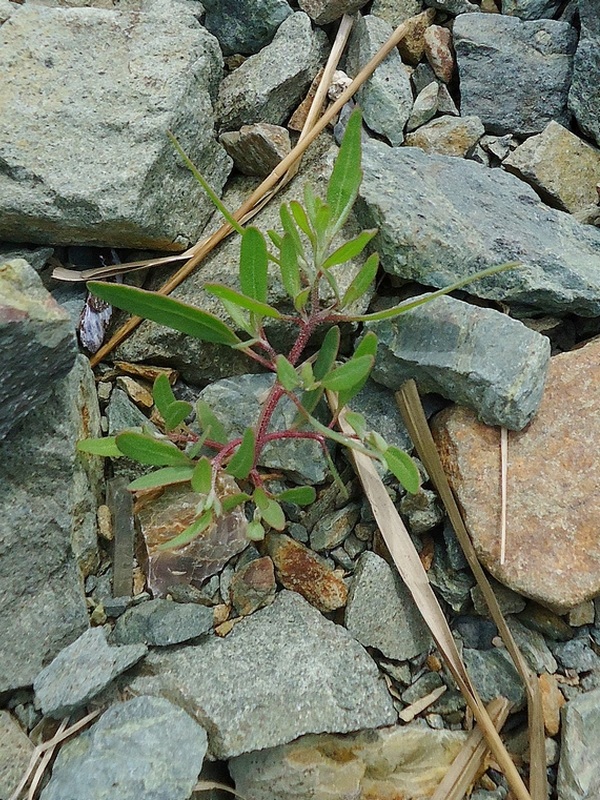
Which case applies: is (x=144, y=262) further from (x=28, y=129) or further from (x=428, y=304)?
(x=428, y=304)

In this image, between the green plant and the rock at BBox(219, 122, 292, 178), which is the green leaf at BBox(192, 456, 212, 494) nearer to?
the green plant

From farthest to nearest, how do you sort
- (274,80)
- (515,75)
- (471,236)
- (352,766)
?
(515,75) → (274,80) → (471,236) → (352,766)

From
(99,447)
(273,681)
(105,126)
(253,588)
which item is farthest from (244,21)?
(273,681)

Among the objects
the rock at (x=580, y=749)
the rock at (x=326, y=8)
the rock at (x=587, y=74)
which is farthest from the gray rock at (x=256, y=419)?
the rock at (x=587, y=74)

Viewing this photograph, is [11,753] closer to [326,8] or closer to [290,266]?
[290,266]

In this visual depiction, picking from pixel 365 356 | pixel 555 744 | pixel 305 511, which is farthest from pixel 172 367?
pixel 555 744

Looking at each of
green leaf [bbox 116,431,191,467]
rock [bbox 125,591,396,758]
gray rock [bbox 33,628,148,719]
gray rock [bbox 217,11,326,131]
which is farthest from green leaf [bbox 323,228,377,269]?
gray rock [bbox 33,628,148,719]

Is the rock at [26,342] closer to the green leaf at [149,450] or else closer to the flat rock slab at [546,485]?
the green leaf at [149,450]
